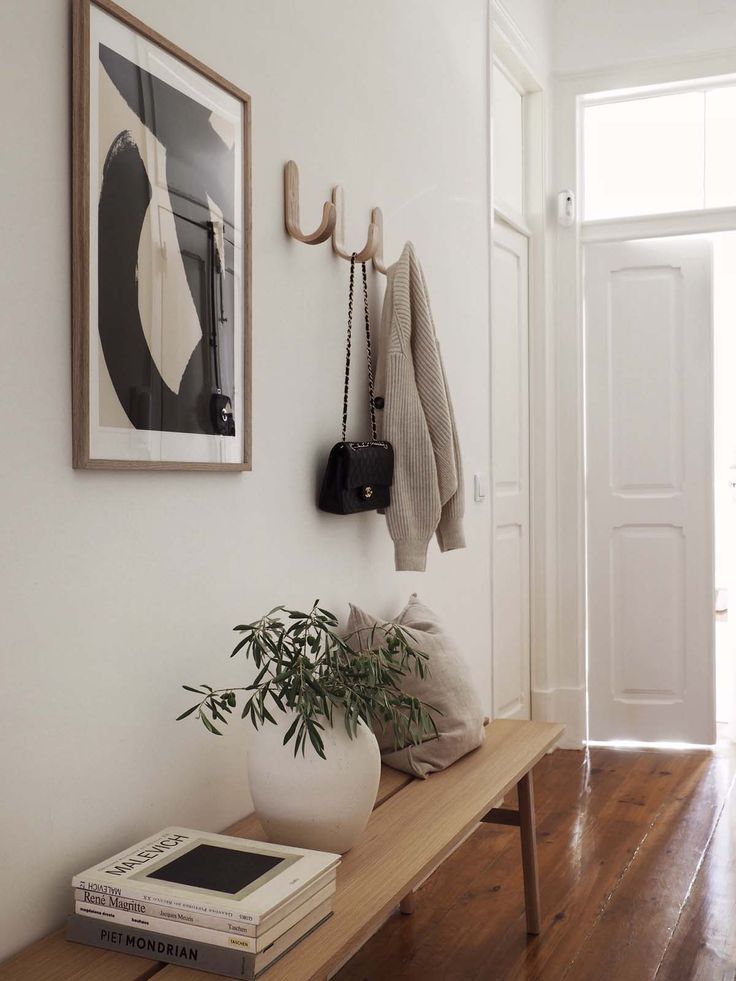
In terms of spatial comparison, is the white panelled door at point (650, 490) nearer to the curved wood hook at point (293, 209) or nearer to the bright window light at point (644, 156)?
the bright window light at point (644, 156)

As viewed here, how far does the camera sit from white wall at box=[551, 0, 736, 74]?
3848 mm

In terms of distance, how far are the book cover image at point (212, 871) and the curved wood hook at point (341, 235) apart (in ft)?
3.87

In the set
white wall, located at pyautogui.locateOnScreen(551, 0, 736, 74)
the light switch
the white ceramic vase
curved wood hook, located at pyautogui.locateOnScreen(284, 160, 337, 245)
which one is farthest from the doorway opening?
the white ceramic vase

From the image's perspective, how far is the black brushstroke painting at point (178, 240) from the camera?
1426 mm

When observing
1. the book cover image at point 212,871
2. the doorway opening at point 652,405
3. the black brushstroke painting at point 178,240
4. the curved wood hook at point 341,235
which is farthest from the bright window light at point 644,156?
the book cover image at point 212,871

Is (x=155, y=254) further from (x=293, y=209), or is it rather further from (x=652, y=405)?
(x=652, y=405)

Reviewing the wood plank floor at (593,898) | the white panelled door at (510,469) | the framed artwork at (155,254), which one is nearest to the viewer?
the framed artwork at (155,254)

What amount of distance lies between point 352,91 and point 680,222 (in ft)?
7.06

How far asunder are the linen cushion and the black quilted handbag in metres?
0.23

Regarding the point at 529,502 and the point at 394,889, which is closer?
the point at 394,889

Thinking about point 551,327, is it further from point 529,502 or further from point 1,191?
point 1,191

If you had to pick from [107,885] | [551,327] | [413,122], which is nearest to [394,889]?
[107,885]

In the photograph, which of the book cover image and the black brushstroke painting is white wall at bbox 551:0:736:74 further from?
the book cover image

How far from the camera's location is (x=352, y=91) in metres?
2.25
